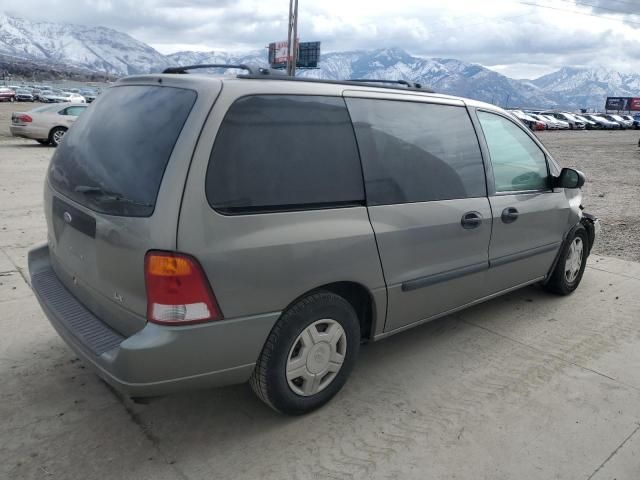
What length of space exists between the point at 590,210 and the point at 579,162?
1008 centimetres

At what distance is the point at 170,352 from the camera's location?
2260mm

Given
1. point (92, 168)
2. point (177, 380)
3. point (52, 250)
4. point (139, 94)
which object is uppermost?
point (139, 94)

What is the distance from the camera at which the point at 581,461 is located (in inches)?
103

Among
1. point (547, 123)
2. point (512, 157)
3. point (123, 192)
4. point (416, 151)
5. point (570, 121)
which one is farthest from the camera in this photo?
point (570, 121)

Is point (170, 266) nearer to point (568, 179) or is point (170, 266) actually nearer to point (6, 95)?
point (568, 179)

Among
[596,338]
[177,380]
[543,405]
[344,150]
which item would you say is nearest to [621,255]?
[596,338]

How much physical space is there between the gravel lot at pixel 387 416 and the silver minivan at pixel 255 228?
0.98 ft

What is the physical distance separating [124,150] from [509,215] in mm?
2596

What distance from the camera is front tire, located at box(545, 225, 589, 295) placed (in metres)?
→ 4.59

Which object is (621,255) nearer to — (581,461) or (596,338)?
(596,338)

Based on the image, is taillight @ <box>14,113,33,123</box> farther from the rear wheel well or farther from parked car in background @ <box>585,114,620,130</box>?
parked car in background @ <box>585,114,620,130</box>

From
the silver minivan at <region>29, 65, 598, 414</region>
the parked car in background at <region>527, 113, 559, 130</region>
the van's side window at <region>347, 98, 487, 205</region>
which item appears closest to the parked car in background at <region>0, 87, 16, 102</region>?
the parked car in background at <region>527, 113, 559, 130</region>

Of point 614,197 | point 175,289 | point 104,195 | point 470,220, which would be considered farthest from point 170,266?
point 614,197

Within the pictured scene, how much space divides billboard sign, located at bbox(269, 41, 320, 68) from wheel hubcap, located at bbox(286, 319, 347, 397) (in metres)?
80.4
